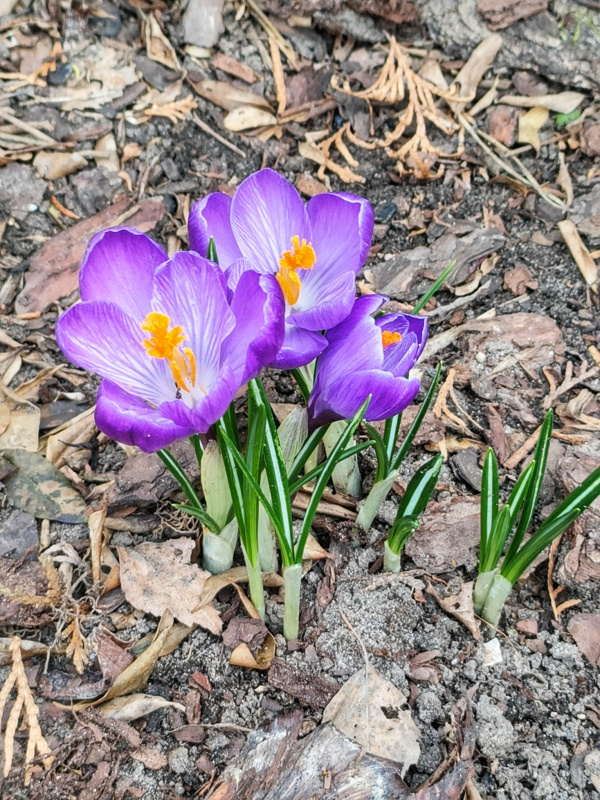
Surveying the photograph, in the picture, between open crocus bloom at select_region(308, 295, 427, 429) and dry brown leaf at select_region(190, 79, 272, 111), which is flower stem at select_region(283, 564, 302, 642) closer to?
open crocus bloom at select_region(308, 295, 427, 429)

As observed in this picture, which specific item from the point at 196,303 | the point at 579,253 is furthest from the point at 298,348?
the point at 579,253

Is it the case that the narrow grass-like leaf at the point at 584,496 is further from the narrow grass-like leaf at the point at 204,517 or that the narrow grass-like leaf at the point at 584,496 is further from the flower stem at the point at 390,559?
the narrow grass-like leaf at the point at 204,517

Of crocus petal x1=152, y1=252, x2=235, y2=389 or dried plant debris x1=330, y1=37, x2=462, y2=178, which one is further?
dried plant debris x1=330, y1=37, x2=462, y2=178

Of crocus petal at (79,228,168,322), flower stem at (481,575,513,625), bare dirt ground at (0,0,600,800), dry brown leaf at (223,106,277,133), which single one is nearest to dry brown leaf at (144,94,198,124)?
bare dirt ground at (0,0,600,800)

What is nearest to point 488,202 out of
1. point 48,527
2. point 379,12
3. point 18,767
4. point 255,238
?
point 379,12

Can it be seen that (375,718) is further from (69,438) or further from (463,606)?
(69,438)

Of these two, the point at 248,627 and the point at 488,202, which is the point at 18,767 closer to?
the point at 248,627
